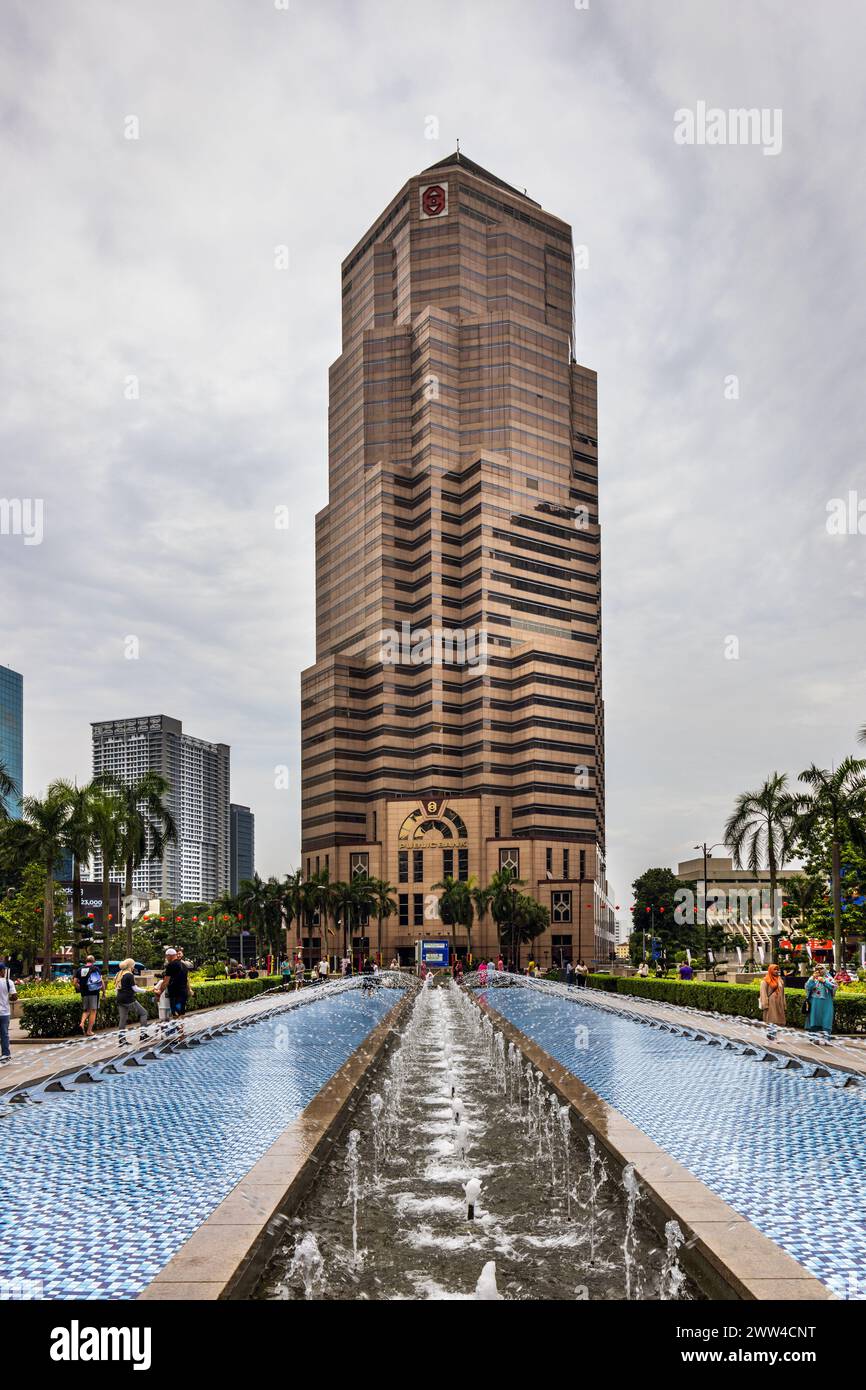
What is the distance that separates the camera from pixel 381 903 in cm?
10988

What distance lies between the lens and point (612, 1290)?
309 inches

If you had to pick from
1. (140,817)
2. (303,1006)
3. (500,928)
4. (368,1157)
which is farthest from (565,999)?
(500,928)

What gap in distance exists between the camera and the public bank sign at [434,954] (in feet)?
270

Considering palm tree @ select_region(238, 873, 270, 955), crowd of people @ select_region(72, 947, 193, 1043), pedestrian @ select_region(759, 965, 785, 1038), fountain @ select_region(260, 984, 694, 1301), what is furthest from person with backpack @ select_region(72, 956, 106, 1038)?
palm tree @ select_region(238, 873, 270, 955)

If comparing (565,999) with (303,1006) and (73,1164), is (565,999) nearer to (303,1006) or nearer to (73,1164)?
(303,1006)

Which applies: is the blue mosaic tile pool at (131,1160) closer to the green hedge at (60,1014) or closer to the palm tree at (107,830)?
the green hedge at (60,1014)

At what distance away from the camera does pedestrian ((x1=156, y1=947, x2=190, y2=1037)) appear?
22.4 meters

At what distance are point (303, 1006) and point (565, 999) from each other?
10957mm

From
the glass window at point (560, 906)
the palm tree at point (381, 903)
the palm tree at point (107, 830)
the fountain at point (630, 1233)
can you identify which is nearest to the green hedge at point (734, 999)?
the fountain at point (630, 1233)

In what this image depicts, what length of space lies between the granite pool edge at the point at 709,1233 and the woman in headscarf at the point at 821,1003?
12.3 meters

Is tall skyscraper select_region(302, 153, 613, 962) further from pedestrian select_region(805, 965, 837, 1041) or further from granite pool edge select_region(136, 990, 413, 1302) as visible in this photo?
granite pool edge select_region(136, 990, 413, 1302)

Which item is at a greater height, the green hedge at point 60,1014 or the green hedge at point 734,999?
the green hedge at point 60,1014

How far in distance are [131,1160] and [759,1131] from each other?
7468 mm

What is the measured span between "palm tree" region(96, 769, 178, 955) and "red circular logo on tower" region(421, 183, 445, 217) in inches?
4405
